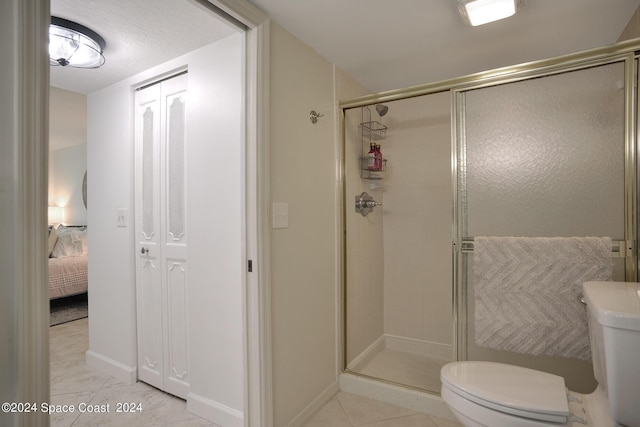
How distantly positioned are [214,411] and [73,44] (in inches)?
84.4

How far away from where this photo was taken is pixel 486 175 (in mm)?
1811

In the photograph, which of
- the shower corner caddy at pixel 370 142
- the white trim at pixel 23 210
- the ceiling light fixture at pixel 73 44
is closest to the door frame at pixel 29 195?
the white trim at pixel 23 210

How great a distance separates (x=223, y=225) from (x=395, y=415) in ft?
4.88

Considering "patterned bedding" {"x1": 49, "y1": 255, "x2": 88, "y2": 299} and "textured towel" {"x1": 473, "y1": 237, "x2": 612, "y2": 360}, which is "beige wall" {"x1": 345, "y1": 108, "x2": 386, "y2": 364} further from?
"patterned bedding" {"x1": 49, "y1": 255, "x2": 88, "y2": 299}

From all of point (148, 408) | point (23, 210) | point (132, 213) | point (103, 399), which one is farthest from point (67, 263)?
point (23, 210)

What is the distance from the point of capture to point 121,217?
2.43m

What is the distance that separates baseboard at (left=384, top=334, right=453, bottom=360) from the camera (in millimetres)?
2724

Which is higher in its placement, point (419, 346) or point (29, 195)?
point (29, 195)

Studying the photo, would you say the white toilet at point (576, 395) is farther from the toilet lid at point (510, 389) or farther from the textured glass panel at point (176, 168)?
the textured glass panel at point (176, 168)

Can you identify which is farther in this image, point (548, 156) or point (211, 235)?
point (211, 235)

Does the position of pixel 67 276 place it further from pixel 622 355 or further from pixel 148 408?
pixel 622 355

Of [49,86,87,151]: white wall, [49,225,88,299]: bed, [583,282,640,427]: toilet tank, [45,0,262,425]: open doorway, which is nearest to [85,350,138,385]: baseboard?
[45,0,262,425]: open doorway

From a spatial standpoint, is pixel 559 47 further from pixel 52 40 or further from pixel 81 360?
pixel 81 360

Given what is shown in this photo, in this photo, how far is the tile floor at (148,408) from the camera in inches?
75.3
